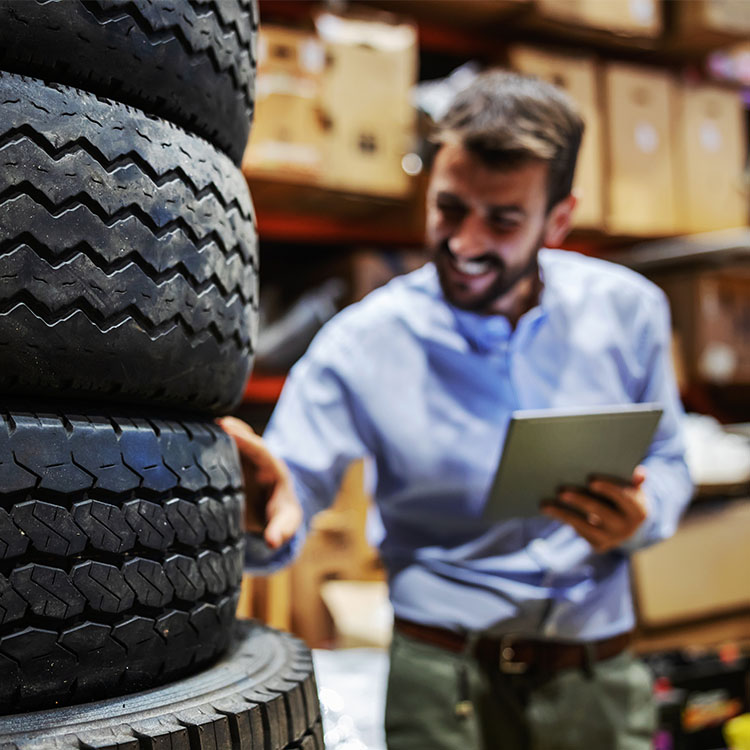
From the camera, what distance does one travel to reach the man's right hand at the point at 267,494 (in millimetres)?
971

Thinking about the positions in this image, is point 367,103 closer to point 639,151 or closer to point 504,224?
Result: point 639,151

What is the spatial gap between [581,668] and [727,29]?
238 cm

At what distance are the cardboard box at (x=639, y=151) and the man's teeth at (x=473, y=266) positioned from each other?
159cm

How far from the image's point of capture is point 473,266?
1214 millimetres

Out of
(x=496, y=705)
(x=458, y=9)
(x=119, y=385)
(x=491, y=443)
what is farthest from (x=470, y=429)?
(x=458, y=9)

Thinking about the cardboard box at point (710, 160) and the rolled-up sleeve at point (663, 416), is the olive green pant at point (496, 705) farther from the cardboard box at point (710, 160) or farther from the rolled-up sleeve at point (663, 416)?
the cardboard box at point (710, 160)

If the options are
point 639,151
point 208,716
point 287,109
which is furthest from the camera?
point 639,151

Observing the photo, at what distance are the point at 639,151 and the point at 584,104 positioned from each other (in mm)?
280

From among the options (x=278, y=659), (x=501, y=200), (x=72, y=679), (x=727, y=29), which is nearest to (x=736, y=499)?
(x=727, y=29)

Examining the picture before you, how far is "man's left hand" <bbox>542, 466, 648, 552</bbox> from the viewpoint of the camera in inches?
42.9

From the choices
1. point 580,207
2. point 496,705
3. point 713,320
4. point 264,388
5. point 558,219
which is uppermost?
point 580,207

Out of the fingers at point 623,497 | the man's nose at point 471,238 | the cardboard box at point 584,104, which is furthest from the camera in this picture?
the cardboard box at point 584,104

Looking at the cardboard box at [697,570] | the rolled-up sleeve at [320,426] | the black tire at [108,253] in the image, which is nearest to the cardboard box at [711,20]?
the cardboard box at [697,570]

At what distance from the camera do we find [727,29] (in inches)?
105
